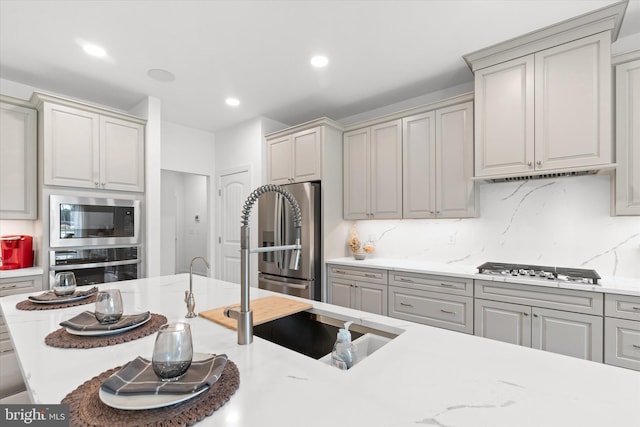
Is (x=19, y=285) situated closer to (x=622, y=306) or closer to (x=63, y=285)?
(x=63, y=285)

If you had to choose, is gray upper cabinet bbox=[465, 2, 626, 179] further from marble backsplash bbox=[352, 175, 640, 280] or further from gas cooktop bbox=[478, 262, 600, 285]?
gas cooktop bbox=[478, 262, 600, 285]

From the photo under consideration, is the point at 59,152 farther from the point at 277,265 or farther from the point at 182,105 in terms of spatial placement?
the point at 277,265

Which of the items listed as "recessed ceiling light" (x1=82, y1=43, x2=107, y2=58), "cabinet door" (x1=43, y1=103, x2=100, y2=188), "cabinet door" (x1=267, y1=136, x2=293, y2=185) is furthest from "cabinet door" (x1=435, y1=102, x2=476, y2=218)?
"cabinet door" (x1=43, y1=103, x2=100, y2=188)

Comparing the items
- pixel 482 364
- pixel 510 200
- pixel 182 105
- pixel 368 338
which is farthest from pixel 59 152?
pixel 510 200

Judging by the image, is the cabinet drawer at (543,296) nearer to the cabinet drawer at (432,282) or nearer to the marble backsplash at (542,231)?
the cabinet drawer at (432,282)

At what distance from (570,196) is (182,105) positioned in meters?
4.10

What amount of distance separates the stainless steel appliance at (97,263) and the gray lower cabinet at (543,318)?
11.3 feet

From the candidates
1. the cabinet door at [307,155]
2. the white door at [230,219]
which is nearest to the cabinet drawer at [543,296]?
the cabinet door at [307,155]

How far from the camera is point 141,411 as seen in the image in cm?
64

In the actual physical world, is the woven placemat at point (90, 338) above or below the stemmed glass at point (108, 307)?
below

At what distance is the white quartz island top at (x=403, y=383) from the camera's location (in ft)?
2.11

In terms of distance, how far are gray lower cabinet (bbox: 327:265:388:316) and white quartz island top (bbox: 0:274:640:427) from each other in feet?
6.04

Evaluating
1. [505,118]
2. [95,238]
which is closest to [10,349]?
[95,238]

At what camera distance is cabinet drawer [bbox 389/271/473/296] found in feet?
8.06
